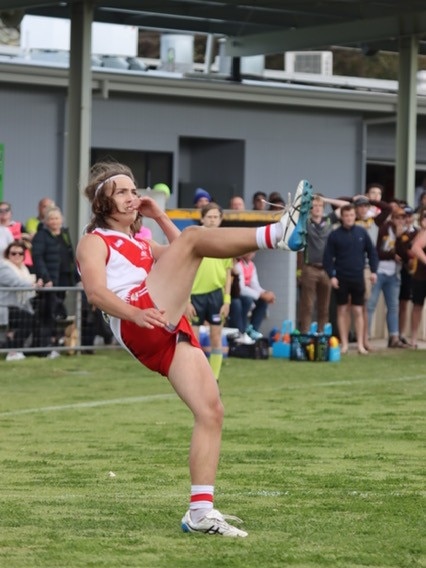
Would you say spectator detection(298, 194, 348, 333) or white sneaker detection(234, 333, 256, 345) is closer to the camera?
white sneaker detection(234, 333, 256, 345)

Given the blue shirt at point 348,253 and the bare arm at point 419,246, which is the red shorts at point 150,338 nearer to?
the blue shirt at point 348,253

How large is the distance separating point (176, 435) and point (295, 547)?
5.05 meters

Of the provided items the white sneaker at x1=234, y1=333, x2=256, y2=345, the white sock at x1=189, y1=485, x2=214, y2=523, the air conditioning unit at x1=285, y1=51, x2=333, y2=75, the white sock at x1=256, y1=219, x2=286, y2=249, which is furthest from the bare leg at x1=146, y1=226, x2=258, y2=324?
the air conditioning unit at x1=285, y1=51, x2=333, y2=75

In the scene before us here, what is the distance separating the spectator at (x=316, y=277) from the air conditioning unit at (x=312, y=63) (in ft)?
58.1

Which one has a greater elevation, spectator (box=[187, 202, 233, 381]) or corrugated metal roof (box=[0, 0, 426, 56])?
corrugated metal roof (box=[0, 0, 426, 56])

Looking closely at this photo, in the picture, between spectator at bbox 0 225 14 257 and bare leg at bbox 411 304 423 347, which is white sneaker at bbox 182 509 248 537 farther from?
bare leg at bbox 411 304 423 347

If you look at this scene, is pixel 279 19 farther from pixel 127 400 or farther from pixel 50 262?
pixel 127 400

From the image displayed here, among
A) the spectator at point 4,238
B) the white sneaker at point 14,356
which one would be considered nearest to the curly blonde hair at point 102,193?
the white sneaker at point 14,356

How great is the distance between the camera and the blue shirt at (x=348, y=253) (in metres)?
19.5

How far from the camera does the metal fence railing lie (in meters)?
17.7

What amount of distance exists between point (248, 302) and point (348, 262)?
145 cm

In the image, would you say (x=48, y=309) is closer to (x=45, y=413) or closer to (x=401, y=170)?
(x=45, y=413)

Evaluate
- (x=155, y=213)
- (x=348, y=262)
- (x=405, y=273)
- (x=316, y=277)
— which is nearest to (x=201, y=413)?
(x=155, y=213)

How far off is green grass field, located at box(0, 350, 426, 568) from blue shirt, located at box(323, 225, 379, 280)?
2479 mm
